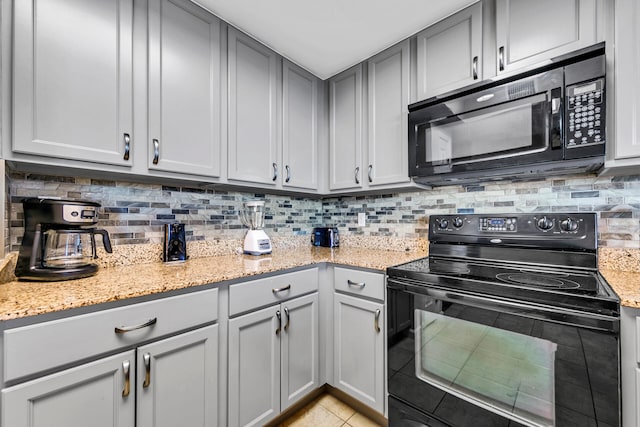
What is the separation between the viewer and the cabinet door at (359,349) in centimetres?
150

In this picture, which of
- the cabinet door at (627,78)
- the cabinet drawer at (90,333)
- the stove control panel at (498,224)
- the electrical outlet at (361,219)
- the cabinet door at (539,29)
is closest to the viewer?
the cabinet drawer at (90,333)

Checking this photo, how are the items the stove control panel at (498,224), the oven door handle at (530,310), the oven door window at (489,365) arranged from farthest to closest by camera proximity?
the stove control panel at (498,224)
the oven door window at (489,365)
the oven door handle at (530,310)

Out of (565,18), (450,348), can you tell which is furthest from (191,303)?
(565,18)

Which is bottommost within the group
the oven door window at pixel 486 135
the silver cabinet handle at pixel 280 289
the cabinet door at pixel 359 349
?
the cabinet door at pixel 359 349

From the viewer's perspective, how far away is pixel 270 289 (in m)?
1.44

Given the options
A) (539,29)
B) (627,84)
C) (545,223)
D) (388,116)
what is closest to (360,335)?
(545,223)

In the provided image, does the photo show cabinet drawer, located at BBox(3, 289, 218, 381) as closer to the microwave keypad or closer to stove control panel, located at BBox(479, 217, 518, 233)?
stove control panel, located at BBox(479, 217, 518, 233)

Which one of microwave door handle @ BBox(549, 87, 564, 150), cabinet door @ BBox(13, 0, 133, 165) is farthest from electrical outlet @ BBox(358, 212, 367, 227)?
cabinet door @ BBox(13, 0, 133, 165)

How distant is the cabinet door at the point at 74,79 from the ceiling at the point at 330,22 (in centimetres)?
55

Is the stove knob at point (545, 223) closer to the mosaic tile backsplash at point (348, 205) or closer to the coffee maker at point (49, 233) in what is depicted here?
the mosaic tile backsplash at point (348, 205)

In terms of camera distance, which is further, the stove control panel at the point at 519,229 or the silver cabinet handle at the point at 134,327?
the stove control panel at the point at 519,229

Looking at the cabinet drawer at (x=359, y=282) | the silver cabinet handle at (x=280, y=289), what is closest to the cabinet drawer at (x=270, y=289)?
the silver cabinet handle at (x=280, y=289)

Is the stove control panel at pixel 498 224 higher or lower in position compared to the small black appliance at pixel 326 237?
higher

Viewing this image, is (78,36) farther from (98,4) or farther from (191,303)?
(191,303)
